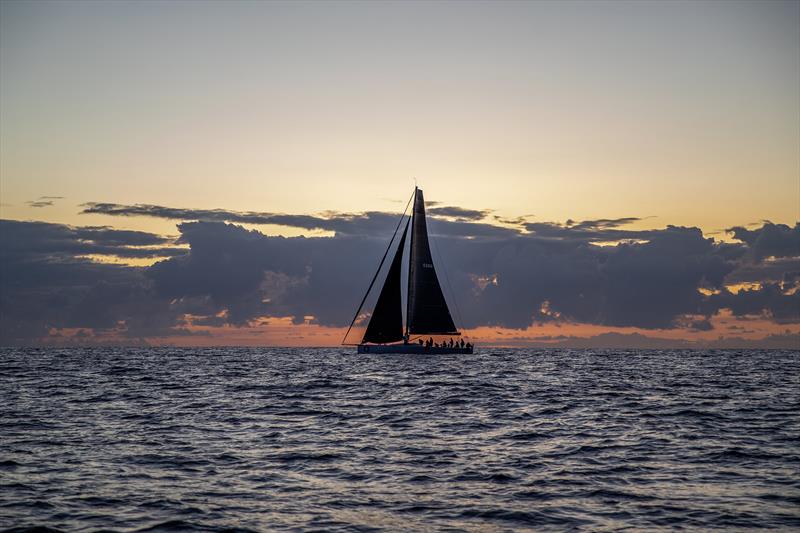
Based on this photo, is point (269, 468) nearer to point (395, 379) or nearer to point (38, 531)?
point (38, 531)

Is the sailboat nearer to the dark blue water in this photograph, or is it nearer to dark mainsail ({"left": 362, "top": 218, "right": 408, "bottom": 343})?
dark mainsail ({"left": 362, "top": 218, "right": 408, "bottom": 343})

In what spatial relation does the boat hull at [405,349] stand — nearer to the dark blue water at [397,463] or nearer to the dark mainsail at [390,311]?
the dark mainsail at [390,311]

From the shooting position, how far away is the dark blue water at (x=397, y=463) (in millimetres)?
16156

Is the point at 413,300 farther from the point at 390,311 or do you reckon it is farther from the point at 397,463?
the point at 397,463

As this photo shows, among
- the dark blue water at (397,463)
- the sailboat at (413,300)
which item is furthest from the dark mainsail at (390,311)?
the dark blue water at (397,463)

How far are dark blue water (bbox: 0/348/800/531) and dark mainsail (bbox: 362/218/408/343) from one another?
50.1 meters

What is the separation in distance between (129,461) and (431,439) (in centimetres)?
974

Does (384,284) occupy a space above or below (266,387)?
above

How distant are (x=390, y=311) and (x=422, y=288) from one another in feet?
15.4

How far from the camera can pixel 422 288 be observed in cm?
9306

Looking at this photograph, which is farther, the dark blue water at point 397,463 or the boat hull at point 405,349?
the boat hull at point 405,349

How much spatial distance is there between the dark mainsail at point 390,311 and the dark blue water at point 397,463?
50142 millimetres

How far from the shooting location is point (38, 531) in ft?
48.7

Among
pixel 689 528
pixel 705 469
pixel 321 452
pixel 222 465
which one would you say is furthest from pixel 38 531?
pixel 705 469
